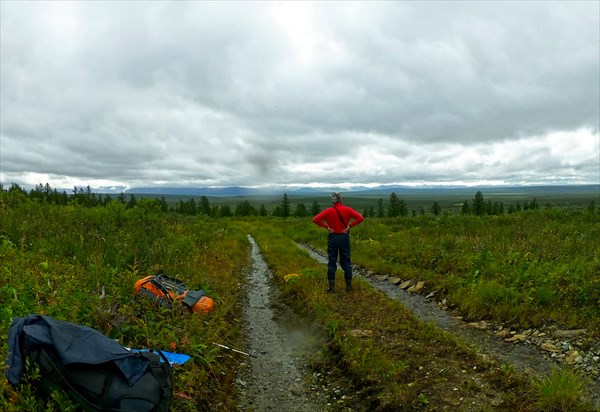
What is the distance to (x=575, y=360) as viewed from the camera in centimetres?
598

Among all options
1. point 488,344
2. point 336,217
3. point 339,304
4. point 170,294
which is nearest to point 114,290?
point 170,294

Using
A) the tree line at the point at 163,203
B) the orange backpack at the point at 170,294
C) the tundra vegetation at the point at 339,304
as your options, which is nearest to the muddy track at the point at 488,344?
the tundra vegetation at the point at 339,304

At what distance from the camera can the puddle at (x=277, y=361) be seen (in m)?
5.86

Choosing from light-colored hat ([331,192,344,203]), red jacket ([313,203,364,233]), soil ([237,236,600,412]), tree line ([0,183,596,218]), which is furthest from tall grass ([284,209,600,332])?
tree line ([0,183,596,218])

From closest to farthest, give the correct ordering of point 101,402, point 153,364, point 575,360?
point 101,402, point 153,364, point 575,360

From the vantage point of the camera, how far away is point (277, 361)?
24.1 ft

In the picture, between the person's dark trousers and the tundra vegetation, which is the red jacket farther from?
the tundra vegetation

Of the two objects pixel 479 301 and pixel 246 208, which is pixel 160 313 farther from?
pixel 246 208

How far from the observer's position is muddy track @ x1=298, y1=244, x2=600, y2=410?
5.90 metres

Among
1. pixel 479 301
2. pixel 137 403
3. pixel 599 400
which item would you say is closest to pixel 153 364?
pixel 137 403

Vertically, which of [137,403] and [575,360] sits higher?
[137,403]

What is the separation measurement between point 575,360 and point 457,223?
17610 millimetres

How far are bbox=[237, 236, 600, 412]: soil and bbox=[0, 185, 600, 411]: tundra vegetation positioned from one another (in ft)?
0.79

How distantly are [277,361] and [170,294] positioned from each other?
260cm
